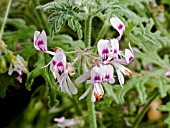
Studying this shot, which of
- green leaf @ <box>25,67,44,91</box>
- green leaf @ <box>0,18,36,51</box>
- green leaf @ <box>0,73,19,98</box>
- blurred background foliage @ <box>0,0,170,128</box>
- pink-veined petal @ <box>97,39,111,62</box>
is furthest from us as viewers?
green leaf @ <box>0,18,36,51</box>

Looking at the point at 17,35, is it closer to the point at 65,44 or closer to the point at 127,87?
the point at 65,44

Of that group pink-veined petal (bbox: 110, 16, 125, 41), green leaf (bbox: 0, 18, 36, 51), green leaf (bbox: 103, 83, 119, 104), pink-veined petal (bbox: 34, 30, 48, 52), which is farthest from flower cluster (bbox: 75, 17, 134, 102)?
green leaf (bbox: 0, 18, 36, 51)

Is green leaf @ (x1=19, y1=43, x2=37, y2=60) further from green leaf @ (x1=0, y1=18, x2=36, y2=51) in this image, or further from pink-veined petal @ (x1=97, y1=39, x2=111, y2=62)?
pink-veined petal @ (x1=97, y1=39, x2=111, y2=62)

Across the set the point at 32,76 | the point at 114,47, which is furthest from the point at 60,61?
the point at 32,76

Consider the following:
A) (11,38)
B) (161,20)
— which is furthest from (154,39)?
(161,20)

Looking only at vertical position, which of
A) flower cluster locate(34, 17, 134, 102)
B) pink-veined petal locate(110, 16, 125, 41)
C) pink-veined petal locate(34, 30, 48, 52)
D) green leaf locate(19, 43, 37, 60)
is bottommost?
flower cluster locate(34, 17, 134, 102)

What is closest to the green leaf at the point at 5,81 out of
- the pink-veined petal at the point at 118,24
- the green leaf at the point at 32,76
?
the green leaf at the point at 32,76
